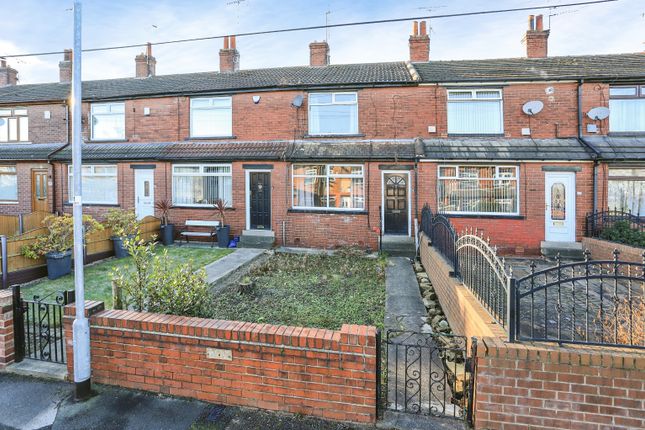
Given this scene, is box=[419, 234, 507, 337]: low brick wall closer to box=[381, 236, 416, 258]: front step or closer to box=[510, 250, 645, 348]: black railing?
box=[510, 250, 645, 348]: black railing

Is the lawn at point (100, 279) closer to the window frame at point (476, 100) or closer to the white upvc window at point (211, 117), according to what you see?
the white upvc window at point (211, 117)

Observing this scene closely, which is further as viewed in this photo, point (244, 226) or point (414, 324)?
point (244, 226)

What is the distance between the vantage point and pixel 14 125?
16188 mm

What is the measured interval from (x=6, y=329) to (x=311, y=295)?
4.53m

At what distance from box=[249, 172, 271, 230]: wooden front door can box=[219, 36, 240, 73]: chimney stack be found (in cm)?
757

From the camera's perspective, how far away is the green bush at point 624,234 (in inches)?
342

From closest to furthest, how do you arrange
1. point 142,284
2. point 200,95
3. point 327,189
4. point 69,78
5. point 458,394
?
point 458,394, point 142,284, point 327,189, point 200,95, point 69,78

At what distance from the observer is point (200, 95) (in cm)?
1397

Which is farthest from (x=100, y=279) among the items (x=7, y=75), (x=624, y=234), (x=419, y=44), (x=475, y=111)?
(x=7, y=75)

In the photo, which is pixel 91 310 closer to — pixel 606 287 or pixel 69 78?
pixel 606 287

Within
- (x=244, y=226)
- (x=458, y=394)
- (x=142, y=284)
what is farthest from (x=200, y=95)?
(x=458, y=394)

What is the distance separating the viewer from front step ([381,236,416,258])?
37.0 ft

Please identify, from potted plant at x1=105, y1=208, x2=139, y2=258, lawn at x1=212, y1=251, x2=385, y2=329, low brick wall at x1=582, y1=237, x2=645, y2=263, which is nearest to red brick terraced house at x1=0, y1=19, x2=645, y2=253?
low brick wall at x1=582, y1=237, x2=645, y2=263

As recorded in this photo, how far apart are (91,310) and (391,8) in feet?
28.5
